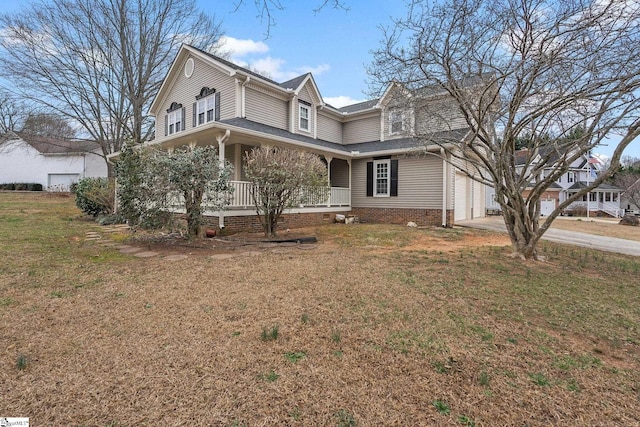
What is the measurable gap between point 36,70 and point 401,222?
22.1 metres

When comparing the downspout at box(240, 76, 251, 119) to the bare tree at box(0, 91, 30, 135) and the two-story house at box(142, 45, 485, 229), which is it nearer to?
the two-story house at box(142, 45, 485, 229)

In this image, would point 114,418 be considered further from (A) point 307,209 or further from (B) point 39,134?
(B) point 39,134

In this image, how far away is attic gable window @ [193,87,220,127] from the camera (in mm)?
13273

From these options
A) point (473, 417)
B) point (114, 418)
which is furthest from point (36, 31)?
point (473, 417)

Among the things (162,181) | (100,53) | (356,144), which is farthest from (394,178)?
(100,53)

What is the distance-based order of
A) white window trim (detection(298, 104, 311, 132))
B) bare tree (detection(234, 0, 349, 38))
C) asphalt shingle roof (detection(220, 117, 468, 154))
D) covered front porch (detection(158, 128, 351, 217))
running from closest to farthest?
bare tree (detection(234, 0, 349, 38)) < covered front porch (detection(158, 128, 351, 217)) < asphalt shingle roof (detection(220, 117, 468, 154)) < white window trim (detection(298, 104, 311, 132))

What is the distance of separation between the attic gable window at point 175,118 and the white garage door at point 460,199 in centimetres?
1299

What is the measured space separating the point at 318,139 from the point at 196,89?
6.06m

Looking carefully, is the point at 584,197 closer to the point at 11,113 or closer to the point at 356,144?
the point at 356,144

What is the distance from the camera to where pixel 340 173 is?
15.4 metres

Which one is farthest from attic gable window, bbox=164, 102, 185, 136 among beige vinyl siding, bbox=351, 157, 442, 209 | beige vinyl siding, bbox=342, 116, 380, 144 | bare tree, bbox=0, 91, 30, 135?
bare tree, bbox=0, 91, 30, 135

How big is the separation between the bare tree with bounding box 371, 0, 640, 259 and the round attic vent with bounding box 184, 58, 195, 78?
10912mm

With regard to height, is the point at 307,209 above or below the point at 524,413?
above

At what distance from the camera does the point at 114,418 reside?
1964mm
